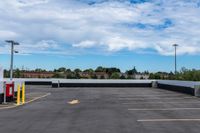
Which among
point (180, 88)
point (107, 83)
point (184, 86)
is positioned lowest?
point (180, 88)

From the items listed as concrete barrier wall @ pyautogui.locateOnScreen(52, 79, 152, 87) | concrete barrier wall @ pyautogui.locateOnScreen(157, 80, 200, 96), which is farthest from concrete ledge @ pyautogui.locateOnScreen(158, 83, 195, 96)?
concrete barrier wall @ pyautogui.locateOnScreen(52, 79, 152, 87)

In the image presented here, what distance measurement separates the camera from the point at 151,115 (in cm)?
1662

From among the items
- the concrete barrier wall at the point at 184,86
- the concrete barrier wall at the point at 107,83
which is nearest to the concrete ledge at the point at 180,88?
the concrete barrier wall at the point at 184,86

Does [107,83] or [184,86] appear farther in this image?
[107,83]

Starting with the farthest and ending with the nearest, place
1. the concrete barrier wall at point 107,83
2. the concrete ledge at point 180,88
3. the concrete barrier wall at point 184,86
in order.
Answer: the concrete barrier wall at point 107,83 → the concrete ledge at point 180,88 → the concrete barrier wall at point 184,86

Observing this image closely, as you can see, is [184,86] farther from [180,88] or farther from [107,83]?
[107,83]

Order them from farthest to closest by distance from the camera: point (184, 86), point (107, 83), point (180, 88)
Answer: point (107, 83) < point (180, 88) < point (184, 86)

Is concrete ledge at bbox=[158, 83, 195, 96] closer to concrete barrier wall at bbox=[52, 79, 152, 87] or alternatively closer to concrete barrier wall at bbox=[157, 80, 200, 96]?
concrete barrier wall at bbox=[157, 80, 200, 96]

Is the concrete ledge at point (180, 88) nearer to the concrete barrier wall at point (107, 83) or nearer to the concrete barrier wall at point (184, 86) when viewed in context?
the concrete barrier wall at point (184, 86)

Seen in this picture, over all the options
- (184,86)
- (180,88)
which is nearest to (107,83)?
(180,88)

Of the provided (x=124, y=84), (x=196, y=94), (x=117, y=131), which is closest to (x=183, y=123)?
(x=117, y=131)

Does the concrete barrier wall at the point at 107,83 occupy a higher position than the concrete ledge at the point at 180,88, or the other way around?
the concrete barrier wall at the point at 107,83

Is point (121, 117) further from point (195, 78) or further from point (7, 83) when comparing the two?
point (195, 78)

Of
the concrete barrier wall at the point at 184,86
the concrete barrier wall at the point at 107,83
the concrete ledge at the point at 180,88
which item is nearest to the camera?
the concrete barrier wall at the point at 184,86
